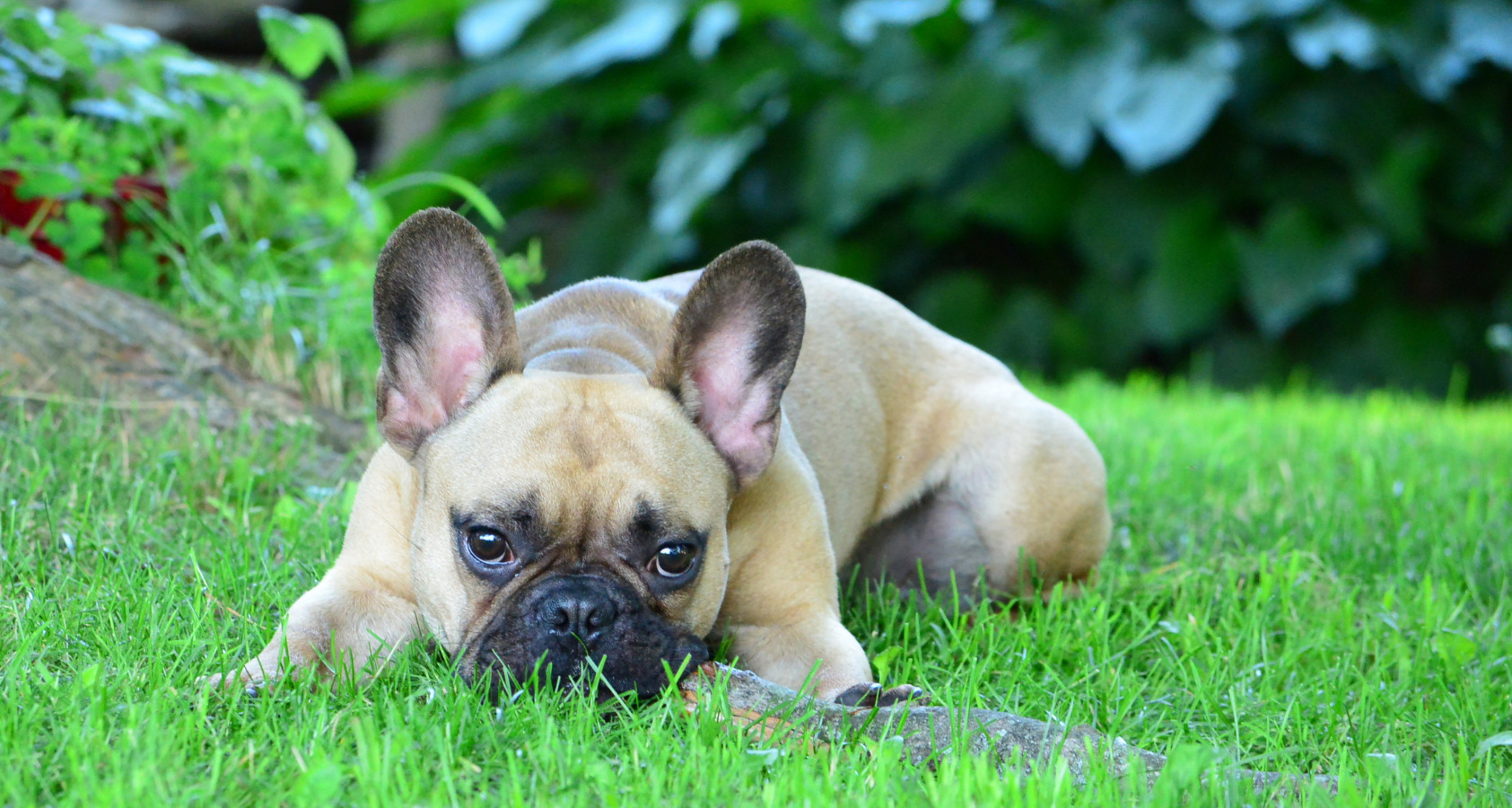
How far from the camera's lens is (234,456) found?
12.9 ft

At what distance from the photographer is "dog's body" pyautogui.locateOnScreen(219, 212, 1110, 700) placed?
2.69m

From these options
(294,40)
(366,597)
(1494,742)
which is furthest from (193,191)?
(1494,742)

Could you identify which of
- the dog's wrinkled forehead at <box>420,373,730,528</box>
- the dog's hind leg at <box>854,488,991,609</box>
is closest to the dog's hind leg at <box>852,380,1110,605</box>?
the dog's hind leg at <box>854,488,991,609</box>

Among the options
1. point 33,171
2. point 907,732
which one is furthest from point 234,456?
point 907,732

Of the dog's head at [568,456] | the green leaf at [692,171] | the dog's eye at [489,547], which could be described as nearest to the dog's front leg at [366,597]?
the dog's head at [568,456]

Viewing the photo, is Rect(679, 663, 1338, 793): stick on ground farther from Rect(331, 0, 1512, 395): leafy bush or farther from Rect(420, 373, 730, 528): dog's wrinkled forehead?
Rect(331, 0, 1512, 395): leafy bush

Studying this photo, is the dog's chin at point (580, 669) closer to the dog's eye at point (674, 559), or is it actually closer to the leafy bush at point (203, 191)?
the dog's eye at point (674, 559)

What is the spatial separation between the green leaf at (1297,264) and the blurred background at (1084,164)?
0.02 m

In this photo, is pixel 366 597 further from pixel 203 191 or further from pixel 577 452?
pixel 203 191

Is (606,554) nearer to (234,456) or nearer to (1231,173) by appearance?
(234,456)

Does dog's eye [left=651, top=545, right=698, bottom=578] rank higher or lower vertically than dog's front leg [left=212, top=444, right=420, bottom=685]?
higher

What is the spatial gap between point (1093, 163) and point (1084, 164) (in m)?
0.05

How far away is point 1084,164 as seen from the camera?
27.2ft

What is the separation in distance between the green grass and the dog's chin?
Answer: 6 centimetres
